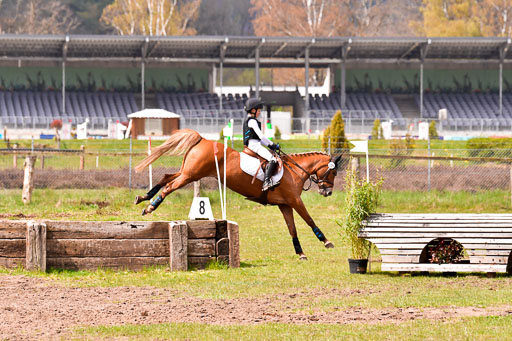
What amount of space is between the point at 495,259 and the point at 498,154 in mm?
23355

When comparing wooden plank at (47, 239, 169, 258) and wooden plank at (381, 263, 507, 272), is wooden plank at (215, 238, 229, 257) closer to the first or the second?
wooden plank at (47, 239, 169, 258)

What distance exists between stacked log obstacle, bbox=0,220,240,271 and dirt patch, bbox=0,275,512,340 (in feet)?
4.00

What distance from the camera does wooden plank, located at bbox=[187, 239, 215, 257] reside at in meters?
12.8

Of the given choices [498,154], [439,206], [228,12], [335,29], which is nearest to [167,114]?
[498,154]

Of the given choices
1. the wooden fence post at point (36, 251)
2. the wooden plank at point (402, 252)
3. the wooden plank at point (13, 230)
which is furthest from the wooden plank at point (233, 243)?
the wooden plank at point (13, 230)

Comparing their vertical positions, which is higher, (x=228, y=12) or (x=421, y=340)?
A: (x=228, y=12)

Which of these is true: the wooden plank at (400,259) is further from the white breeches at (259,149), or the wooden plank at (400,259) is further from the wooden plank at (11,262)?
the wooden plank at (11,262)

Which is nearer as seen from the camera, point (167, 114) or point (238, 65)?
point (167, 114)

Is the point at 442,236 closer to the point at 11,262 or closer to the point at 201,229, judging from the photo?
the point at 201,229

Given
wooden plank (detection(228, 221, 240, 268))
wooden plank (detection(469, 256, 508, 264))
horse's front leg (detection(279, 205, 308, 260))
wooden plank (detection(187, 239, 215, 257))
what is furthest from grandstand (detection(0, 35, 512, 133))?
wooden plank (detection(469, 256, 508, 264))

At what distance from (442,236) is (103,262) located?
4673mm

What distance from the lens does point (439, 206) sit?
25.2 meters

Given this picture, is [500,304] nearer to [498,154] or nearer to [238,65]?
[498,154]

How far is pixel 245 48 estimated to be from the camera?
2462 inches
